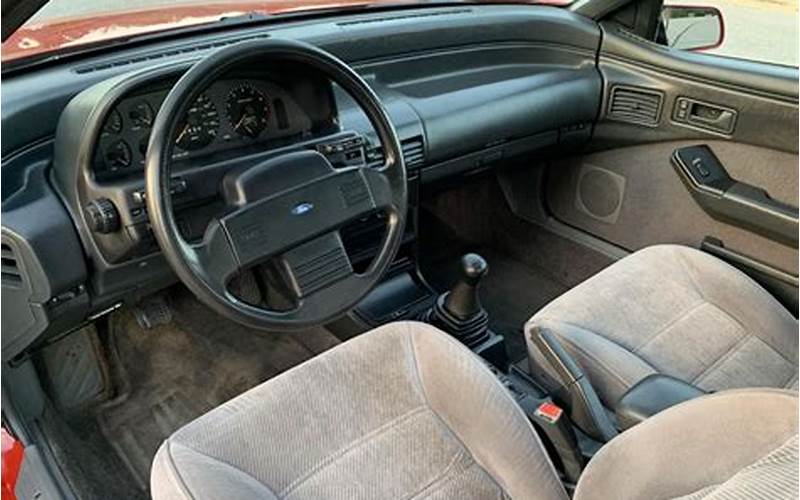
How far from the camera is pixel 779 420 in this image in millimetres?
769

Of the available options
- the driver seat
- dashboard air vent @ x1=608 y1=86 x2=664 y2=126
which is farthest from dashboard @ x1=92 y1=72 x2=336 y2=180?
dashboard air vent @ x1=608 y1=86 x2=664 y2=126

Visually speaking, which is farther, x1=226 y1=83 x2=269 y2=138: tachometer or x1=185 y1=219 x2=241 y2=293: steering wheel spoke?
x1=226 y1=83 x2=269 y2=138: tachometer

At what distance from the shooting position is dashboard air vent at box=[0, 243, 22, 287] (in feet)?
3.90

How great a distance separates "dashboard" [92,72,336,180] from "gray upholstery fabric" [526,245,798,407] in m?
0.61

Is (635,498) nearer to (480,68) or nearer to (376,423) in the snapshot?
(376,423)

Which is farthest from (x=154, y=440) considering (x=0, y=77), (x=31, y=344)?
A: (x=0, y=77)

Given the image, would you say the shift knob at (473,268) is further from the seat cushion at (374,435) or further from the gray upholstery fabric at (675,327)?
the seat cushion at (374,435)

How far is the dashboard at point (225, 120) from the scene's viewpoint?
48.4 inches

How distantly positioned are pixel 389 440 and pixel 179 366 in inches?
38.2

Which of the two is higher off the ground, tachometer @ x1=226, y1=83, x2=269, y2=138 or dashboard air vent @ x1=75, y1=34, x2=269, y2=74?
dashboard air vent @ x1=75, y1=34, x2=269, y2=74

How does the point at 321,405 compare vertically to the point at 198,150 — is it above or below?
below

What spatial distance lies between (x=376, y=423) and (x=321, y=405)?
96 millimetres

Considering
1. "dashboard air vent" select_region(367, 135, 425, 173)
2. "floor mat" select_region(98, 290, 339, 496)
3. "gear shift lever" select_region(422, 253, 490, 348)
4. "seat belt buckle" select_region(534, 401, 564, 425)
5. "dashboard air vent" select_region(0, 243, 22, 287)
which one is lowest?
"floor mat" select_region(98, 290, 339, 496)

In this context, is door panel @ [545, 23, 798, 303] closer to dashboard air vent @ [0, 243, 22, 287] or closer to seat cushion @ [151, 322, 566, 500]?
seat cushion @ [151, 322, 566, 500]
